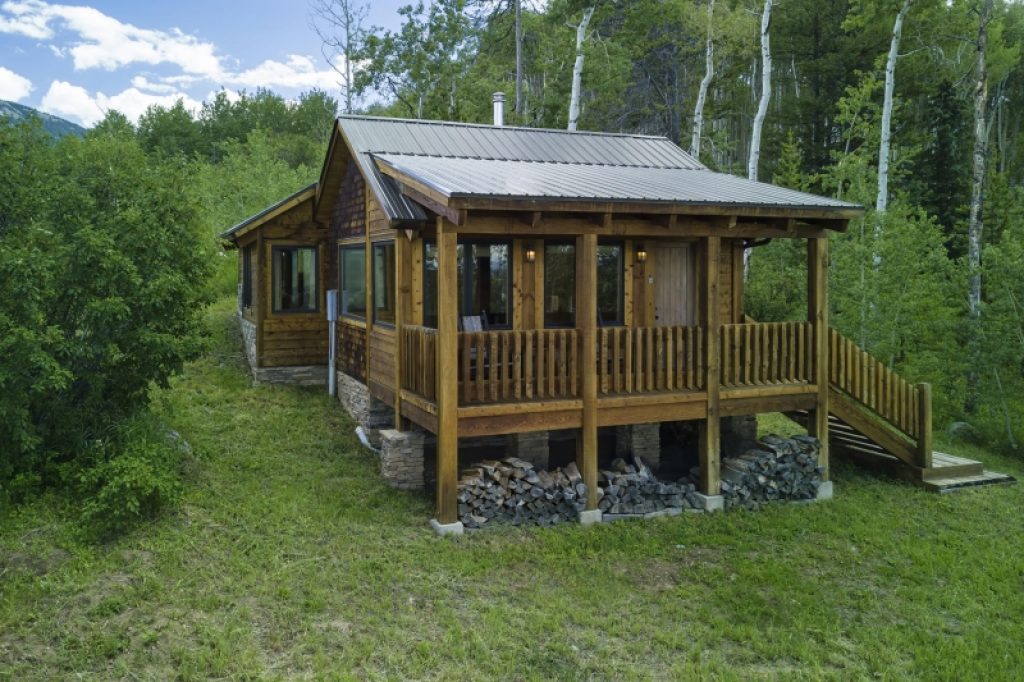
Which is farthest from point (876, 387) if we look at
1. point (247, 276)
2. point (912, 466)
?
point (247, 276)

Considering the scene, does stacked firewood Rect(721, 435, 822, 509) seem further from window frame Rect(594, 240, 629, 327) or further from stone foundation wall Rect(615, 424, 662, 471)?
window frame Rect(594, 240, 629, 327)

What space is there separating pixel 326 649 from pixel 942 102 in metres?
29.1

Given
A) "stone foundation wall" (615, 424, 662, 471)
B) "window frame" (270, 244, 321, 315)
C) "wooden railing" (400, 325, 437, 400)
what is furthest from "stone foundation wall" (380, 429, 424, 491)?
"window frame" (270, 244, 321, 315)

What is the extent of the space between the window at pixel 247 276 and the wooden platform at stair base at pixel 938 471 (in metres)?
11.8

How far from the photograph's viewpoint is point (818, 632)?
722 cm

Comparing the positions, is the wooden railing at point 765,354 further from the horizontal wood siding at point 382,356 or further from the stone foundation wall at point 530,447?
the horizontal wood siding at point 382,356

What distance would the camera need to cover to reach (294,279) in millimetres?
14891

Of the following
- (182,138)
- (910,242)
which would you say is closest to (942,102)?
(910,242)

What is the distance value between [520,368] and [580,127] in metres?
24.8

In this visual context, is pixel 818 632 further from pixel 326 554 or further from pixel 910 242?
pixel 910 242

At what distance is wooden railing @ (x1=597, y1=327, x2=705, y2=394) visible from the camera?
10023 millimetres

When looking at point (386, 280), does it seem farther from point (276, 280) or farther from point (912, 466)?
point (912, 466)

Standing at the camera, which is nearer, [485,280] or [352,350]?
[485,280]

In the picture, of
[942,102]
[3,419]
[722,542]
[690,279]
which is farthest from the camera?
[942,102]
